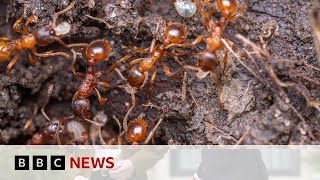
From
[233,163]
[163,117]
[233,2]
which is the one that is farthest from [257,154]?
[233,2]

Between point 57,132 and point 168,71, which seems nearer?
point 168,71

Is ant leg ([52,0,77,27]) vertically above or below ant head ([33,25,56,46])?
above

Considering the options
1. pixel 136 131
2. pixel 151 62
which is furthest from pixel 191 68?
pixel 136 131

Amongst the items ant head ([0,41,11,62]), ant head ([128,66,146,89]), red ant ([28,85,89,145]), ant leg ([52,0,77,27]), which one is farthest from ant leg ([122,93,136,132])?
ant head ([0,41,11,62])

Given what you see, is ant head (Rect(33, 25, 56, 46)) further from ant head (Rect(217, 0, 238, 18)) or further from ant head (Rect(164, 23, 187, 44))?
ant head (Rect(217, 0, 238, 18))

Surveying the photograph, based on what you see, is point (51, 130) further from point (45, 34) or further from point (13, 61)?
point (45, 34)

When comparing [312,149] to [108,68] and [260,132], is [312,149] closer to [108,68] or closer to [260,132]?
[260,132]

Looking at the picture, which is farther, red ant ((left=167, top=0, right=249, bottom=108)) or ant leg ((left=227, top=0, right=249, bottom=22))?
ant leg ((left=227, top=0, right=249, bottom=22))
